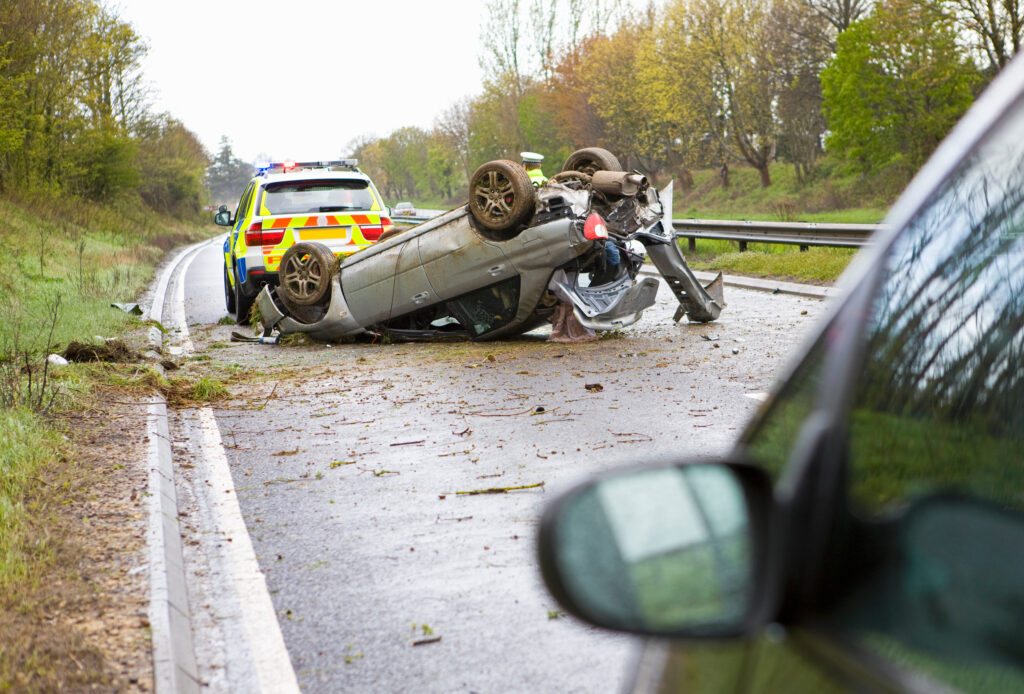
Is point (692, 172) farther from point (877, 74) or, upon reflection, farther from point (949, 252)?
point (949, 252)

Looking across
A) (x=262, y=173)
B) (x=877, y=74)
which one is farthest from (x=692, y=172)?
(x=262, y=173)

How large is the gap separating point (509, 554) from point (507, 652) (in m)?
0.96

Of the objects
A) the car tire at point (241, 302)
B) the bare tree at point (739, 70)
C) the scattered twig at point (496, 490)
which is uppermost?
the bare tree at point (739, 70)

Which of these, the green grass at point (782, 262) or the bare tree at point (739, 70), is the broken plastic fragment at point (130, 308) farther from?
the bare tree at point (739, 70)

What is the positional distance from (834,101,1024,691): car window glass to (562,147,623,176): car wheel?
9.34 meters

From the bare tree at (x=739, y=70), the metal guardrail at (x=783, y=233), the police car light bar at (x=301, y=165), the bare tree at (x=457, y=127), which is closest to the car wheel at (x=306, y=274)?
the police car light bar at (x=301, y=165)

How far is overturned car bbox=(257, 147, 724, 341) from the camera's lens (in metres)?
9.98

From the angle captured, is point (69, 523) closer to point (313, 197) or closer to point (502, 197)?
point (502, 197)

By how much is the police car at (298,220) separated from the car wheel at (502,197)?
3020 millimetres

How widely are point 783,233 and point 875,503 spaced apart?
1882cm

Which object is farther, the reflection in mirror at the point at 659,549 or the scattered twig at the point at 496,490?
the scattered twig at the point at 496,490

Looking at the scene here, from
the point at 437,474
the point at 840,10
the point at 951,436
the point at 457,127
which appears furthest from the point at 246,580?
the point at 457,127

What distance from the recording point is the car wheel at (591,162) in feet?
34.9

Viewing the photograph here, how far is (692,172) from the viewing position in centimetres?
6003
